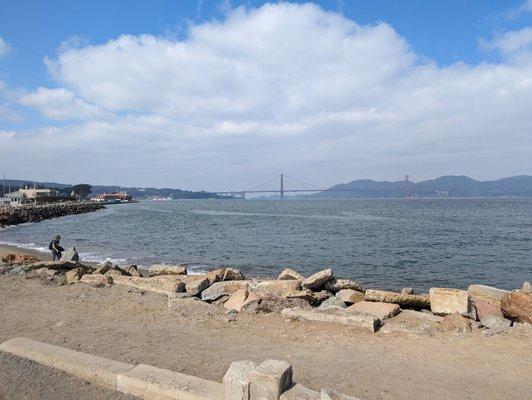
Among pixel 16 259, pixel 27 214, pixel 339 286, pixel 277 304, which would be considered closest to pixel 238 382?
pixel 277 304

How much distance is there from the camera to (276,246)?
25.2 m

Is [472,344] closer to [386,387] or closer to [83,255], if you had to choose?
[386,387]

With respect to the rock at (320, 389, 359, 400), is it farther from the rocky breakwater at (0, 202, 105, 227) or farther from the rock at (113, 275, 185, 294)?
the rocky breakwater at (0, 202, 105, 227)

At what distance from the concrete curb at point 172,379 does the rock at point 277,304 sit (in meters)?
3.92

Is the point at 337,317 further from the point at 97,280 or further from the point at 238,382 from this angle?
the point at 97,280

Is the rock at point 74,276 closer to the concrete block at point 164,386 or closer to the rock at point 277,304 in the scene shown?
the rock at point 277,304

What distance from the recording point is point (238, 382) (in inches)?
149

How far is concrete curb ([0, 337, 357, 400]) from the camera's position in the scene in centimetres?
374

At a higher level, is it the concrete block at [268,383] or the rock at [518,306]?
the concrete block at [268,383]

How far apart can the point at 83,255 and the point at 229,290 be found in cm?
1461

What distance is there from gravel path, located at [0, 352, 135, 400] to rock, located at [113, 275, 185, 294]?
499 centimetres

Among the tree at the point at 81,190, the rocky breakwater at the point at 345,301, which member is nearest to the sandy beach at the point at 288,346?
the rocky breakwater at the point at 345,301

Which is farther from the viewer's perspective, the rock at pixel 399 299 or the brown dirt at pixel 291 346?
the rock at pixel 399 299

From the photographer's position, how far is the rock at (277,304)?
8.44 metres
